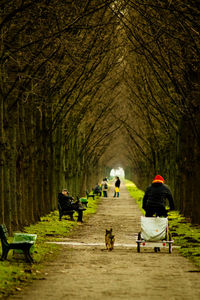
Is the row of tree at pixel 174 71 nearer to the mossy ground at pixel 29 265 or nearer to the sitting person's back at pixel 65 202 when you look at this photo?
the sitting person's back at pixel 65 202

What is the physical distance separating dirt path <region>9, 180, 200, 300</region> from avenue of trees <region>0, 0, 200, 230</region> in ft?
12.5

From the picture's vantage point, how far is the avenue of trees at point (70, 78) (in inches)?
624

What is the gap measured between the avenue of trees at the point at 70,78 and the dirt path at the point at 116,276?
12.5 ft

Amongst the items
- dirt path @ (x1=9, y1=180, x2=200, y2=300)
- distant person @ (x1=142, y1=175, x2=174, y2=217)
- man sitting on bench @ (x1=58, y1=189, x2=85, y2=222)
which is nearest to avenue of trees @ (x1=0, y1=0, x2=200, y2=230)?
man sitting on bench @ (x1=58, y1=189, x2=85, y2=222)

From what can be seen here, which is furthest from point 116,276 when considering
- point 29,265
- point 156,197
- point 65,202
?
point 65,202

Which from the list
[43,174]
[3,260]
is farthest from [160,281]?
[43,174]

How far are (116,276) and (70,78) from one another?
18425 millimetres

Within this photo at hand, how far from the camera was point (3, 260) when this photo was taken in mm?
12039

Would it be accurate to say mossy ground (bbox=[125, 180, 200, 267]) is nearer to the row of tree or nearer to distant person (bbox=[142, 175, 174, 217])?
the row of tree

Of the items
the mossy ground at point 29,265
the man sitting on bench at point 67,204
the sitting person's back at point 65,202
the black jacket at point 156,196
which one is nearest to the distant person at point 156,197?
the black jacket at point 156,196

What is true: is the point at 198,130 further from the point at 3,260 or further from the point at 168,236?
the point at 3,260

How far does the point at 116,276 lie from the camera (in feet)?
34.1

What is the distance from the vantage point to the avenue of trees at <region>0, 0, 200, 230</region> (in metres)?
15.9

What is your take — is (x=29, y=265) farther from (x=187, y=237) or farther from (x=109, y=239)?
(x=187, y=237)
